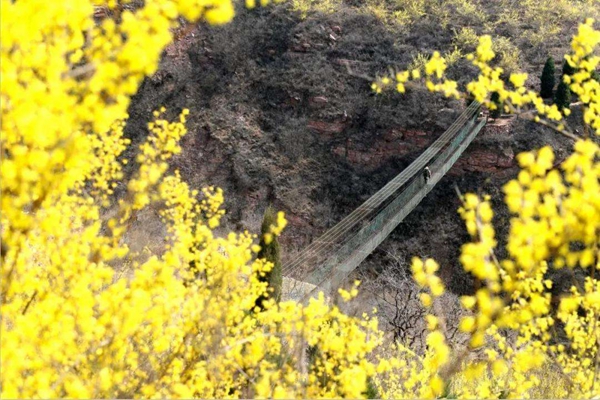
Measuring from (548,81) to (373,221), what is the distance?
6988 mm

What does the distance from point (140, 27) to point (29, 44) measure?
1.42 feet

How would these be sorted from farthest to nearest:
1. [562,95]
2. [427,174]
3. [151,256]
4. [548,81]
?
[548,81]
[562,95]
[427,174]
[151,256]

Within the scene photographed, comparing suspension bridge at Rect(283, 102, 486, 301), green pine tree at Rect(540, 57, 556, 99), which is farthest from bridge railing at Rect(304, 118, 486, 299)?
green pine tree at Rect(540, 57, 556, 99)

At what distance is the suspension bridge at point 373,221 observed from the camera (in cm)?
1127

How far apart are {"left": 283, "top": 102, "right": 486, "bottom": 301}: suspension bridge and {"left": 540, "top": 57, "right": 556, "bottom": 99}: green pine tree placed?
1792mm

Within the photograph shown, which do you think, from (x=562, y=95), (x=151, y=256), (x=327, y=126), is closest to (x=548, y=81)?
(x=562, y=95)

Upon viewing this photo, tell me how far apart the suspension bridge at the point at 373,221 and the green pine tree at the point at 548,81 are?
179cm

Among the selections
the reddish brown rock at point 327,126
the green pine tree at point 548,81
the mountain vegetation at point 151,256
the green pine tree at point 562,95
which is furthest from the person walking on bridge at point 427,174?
the mountain vegetation at point 151,256

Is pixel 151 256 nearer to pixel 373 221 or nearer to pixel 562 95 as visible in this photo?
pixel 373 221

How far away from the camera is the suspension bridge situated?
37.0 feet

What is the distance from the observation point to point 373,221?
1212 cm

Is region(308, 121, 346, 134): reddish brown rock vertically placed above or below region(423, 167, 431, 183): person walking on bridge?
below

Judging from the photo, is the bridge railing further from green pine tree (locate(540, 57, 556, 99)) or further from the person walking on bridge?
green pine tree (locate(540, 57, 556, 99))

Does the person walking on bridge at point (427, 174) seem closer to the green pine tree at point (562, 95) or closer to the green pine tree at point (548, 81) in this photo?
the green pine tree at point (562, 95)
